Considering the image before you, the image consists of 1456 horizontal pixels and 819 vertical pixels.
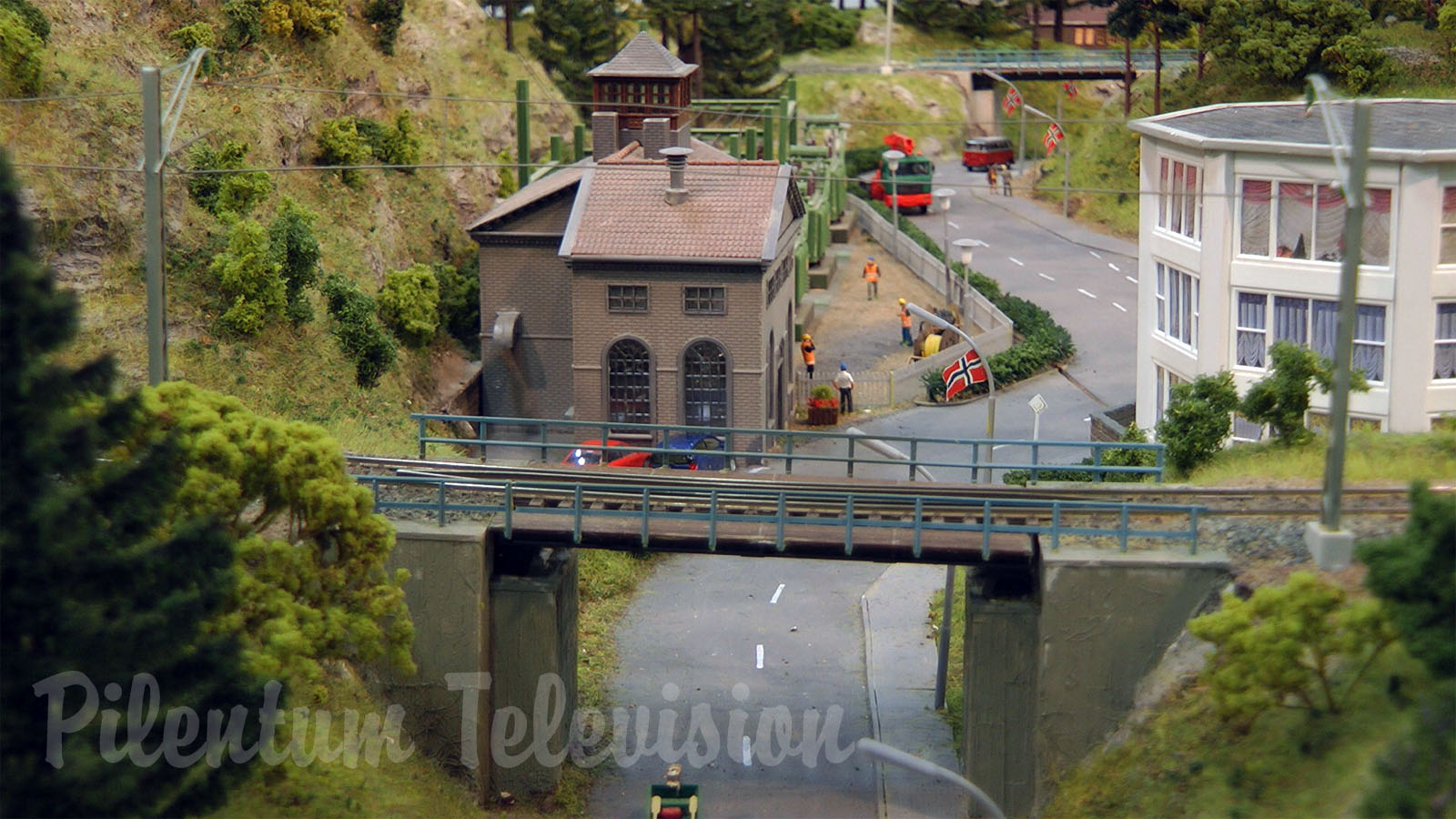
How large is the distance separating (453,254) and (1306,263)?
101 ft

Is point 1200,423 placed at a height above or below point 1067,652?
above

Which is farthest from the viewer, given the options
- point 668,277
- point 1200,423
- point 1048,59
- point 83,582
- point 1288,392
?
point 1048,59

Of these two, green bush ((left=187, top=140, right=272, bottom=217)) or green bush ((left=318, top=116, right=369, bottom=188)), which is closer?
green bush ((left=187, top=140, right=272, bottom=217))

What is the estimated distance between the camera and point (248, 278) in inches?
1757

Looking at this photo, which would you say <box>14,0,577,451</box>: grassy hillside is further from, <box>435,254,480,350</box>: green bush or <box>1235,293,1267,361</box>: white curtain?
<box>1235,293,1267,361</box>: white curtain

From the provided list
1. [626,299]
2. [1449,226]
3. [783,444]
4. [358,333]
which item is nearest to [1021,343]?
[783,444]

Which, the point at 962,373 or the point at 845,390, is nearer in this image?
the point at 962,373

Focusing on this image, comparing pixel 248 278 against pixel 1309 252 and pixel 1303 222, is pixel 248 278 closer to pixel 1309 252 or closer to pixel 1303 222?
pixel 1303 222

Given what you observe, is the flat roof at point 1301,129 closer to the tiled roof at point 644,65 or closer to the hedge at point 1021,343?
the hedge at point 1021,343

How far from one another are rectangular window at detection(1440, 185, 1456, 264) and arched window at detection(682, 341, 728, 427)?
63.5ft

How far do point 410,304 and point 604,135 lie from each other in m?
8.65

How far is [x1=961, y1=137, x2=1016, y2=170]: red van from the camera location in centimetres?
8969

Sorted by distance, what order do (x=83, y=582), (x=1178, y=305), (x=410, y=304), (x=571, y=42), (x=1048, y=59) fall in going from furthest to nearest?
1. (x=1048, y=59)
2. (x=571, y=42)
3. (x=410, y=304)
4. (x=1178, y=305)
5. (x=83, y=582)

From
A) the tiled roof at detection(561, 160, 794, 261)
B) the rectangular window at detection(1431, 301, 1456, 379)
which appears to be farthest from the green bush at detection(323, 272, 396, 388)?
the rectangular window at detection(1431, 301, 1456, 379)
